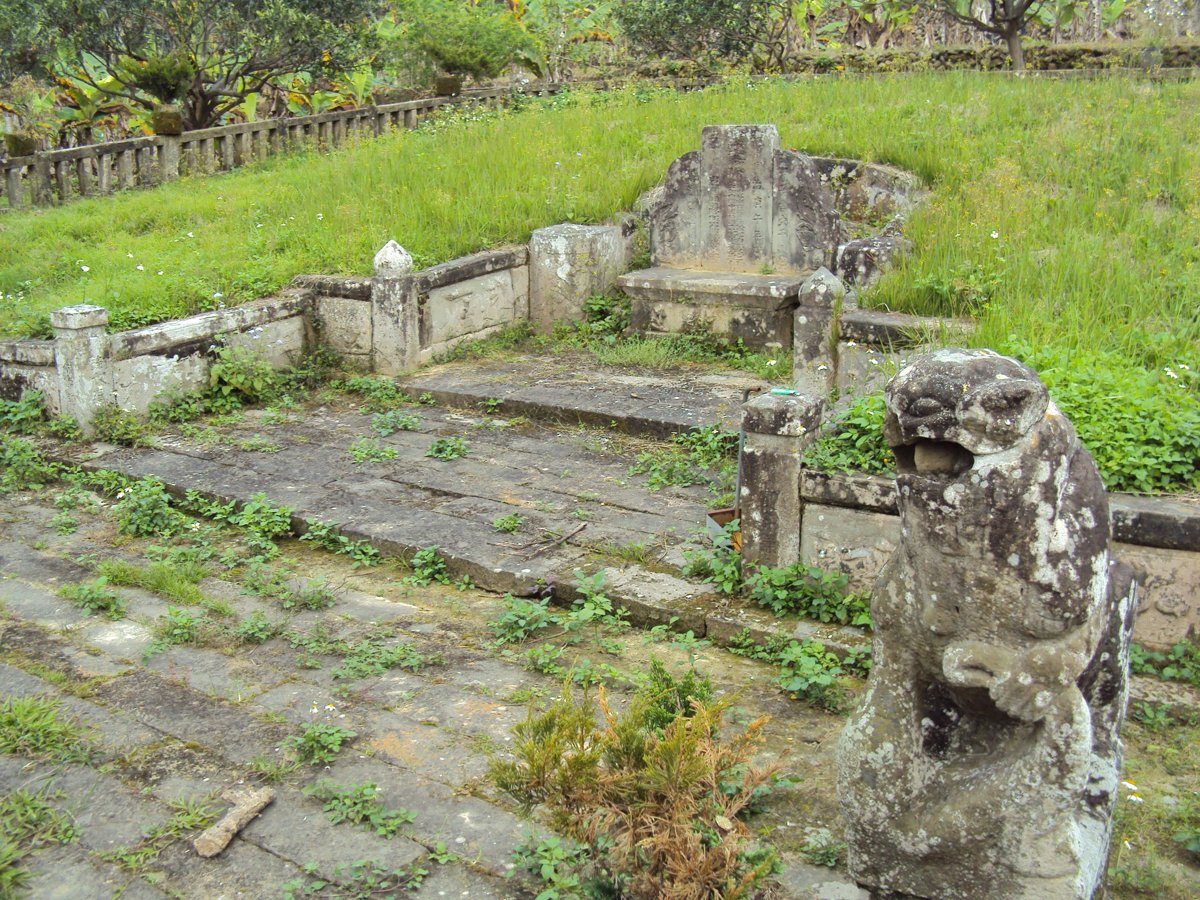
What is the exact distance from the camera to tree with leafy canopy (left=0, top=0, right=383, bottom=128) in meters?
15.1

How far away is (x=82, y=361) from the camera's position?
753 cm

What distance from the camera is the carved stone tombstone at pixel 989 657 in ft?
8.45

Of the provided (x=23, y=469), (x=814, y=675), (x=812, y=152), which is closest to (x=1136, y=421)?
(x=814, y=675)

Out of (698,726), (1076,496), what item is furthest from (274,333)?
(1076,496)

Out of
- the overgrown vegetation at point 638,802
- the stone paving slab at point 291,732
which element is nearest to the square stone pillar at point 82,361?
the stone paving slab at point 291,732

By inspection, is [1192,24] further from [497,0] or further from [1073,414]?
[1073,414]

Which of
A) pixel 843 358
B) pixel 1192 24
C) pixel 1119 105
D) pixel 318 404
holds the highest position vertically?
pixel 1192 24

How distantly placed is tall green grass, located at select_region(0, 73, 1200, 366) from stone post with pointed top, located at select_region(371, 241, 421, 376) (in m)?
0.47

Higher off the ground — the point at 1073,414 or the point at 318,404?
the point at 1073,414

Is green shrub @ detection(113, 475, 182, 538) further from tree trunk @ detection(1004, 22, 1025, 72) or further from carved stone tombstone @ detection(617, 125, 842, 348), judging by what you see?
tree trunk @ detection(1004, 22, 1025, 72)

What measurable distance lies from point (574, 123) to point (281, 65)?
21.9 ft

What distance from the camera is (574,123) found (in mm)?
12844

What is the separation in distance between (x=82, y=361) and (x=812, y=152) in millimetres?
6884

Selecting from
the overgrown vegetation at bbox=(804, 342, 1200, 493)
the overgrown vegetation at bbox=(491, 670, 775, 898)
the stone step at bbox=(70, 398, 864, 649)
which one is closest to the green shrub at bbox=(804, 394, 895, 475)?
the overgrown vegetation at bbox=(804, 342, 1200, 493)
